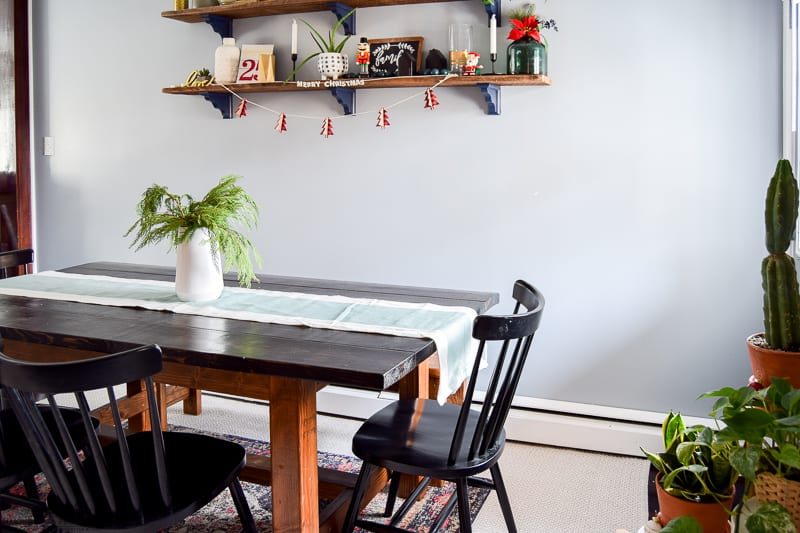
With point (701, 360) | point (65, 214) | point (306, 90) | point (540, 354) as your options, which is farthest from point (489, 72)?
point (65, 214)

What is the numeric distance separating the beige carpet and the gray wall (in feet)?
0.98

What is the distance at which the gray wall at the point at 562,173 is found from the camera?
9.33ft

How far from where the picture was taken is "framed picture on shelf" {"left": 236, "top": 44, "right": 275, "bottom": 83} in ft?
11.1

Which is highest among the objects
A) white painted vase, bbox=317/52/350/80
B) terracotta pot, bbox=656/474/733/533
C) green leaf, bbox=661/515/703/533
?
white painted vase, bbox=317/52/350/80

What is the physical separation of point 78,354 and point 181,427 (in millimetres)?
1313

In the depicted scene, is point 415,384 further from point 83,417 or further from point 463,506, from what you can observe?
point 83,417

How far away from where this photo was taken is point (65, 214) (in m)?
4.11

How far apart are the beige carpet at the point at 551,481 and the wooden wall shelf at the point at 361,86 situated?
1385 millimetres

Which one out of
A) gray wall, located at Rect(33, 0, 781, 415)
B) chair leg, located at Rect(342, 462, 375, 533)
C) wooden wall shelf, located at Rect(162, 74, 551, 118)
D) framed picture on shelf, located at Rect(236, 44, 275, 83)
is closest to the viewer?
chair leg, located at Rect(342, 462, 375, 533)

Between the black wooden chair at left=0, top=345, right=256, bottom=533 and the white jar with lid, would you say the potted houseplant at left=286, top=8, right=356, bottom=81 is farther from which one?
the black wooden chair at left=0, top=345, right=256, bottom=533

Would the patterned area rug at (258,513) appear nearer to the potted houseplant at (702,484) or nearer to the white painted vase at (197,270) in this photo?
the white painted vase at (197,270)

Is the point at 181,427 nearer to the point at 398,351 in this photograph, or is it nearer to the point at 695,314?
the point at 398,351

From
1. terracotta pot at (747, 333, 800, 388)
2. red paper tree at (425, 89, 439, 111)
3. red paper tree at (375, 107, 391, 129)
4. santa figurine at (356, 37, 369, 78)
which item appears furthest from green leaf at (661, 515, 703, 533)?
santa figurine at (356, 37, 369, 78)

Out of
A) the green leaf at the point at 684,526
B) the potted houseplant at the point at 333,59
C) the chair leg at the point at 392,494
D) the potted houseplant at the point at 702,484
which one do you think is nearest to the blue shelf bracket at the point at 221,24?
the potted houseplant at the point at 333,59
